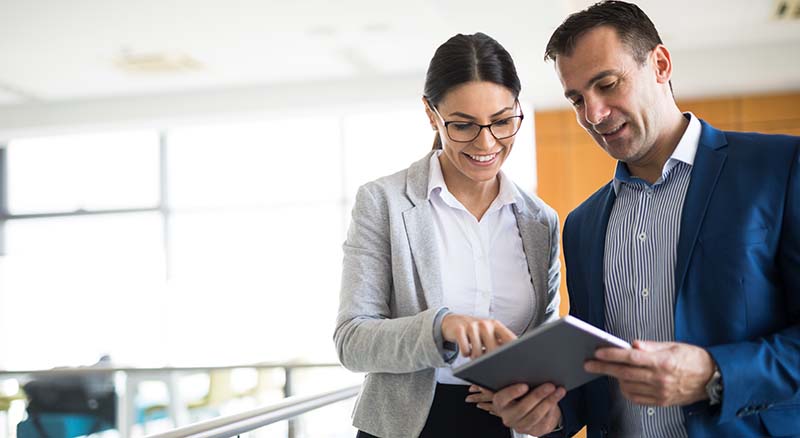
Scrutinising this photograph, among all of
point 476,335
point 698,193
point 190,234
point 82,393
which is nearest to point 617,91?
point 698,193

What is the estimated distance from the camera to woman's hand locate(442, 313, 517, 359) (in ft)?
5.11

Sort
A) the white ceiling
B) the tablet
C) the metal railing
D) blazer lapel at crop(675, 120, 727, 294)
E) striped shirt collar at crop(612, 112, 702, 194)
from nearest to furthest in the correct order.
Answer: the tablet < blazer lapel at crop(675, 120, 727, 294) < striped shirt collar at crop(612, 112, 702, 194) < the metal railing < the white ceiling

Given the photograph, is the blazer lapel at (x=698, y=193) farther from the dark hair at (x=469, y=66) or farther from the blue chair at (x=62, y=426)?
the blue chair at (x=62, y=426)

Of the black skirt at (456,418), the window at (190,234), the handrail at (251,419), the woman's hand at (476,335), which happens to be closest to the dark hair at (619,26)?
the woman's hand at (476,335)

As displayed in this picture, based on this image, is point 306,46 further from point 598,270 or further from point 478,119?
point 598,270

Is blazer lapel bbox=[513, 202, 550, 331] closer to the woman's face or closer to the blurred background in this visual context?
the woman's face

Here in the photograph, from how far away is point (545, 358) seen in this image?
4.89 ft

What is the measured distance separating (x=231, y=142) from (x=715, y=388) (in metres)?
8.08

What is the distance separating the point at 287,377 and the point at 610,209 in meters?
2.33

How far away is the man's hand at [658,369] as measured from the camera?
4.78 feet

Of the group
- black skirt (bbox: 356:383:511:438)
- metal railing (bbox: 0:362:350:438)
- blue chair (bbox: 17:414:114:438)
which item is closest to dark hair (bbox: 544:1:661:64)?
black skirt (bbox: 356:383:511:438)

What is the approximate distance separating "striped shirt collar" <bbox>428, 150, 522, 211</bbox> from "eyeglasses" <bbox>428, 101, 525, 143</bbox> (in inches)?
3.7

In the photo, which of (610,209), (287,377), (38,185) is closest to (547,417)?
(610,209)

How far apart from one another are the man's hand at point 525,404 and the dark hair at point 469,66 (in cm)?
66
